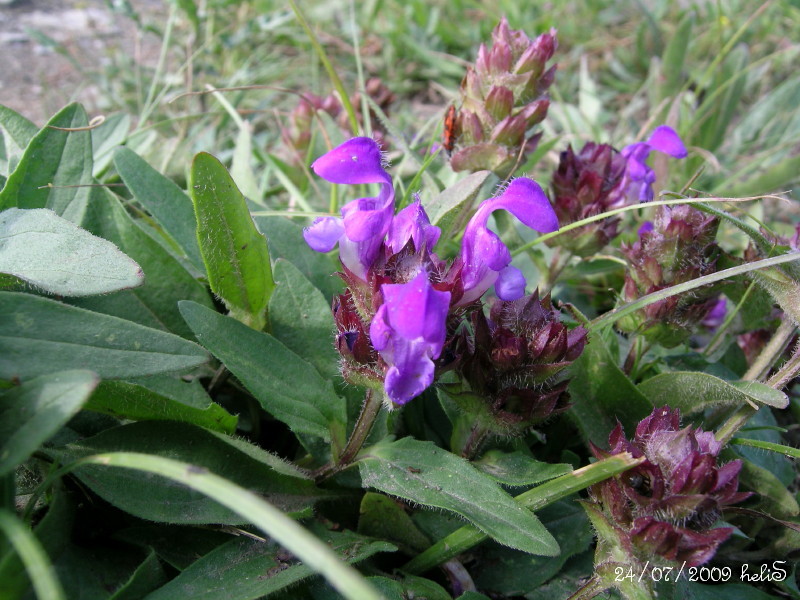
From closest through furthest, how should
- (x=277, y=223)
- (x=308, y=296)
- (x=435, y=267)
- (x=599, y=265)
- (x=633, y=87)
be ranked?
(x=435, y=267), (x=308, y=296), (x=277, y=223), (x=599, y=265), (x=633, y=87)

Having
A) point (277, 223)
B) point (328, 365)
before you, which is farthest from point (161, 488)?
point (277, 223)

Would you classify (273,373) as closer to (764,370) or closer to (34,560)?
(34,560)

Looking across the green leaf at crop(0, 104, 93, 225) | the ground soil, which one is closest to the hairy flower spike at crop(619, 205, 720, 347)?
the green leaf at crop(0, 104, 93, 225)

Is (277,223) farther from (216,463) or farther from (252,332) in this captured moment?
(216,463)

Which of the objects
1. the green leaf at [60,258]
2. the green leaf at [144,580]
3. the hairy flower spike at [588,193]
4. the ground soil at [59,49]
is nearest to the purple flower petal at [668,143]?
the hairy flower spike at [588,193]

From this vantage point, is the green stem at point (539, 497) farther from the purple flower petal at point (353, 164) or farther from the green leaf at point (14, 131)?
the green leaf at point (14, 131)

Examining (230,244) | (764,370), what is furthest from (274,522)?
(764,370)
